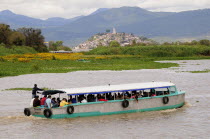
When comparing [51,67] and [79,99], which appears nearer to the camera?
[79,99]

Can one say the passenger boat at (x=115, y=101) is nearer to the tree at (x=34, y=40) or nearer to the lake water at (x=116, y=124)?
the lake water at (x=116, y=124)

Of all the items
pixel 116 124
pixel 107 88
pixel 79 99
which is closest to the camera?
pixel 116 124

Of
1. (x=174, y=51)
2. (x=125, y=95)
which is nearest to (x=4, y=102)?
(x=125, y=95)

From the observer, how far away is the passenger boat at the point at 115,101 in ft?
93.2

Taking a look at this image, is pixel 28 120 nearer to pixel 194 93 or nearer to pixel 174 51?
pixel 194 93

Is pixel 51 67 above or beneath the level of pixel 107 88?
above

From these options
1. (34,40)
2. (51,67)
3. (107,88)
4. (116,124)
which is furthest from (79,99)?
(34,40)

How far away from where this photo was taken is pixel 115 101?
1163 inches

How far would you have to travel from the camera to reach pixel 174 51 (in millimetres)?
134750

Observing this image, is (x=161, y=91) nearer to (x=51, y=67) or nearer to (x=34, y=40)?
(x=51, y=67)

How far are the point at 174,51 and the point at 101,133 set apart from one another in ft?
369

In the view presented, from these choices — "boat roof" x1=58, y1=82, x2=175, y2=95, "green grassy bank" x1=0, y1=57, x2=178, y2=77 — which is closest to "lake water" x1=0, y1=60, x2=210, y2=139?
"boat roof" x1=58, y1=82, x2=175, y2=95

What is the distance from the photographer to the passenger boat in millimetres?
28413

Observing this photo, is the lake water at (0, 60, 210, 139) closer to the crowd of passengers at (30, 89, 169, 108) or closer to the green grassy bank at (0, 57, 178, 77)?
the crowd of passengers at (30, 89, 169, 108)
